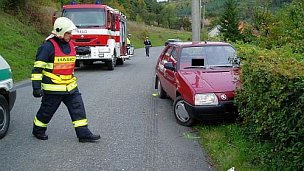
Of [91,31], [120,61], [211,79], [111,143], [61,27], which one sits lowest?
[120,61]

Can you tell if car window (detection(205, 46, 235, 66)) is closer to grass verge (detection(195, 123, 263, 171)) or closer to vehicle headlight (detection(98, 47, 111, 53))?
grass verge (detection(195, 123, 263, 171))

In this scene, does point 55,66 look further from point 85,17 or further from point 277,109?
point 85,17

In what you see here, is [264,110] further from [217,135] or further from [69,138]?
[69,138]

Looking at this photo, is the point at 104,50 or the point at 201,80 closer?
the point at 201,80

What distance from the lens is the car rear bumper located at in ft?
22.8

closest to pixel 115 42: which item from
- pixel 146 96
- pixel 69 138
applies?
pixel 146 96

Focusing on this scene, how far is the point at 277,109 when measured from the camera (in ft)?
15.0

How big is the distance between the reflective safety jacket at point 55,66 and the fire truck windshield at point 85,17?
11.8 metres

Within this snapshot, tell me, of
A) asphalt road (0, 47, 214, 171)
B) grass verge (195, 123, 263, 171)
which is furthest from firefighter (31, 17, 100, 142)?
grass verge (195, 123, 263, 171)

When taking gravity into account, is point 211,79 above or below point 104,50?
above

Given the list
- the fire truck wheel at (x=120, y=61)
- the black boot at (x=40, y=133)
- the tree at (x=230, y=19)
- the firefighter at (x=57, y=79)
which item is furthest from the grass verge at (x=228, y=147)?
the tree at (x=230, y=19)

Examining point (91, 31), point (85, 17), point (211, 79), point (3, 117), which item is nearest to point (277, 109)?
point (211, 79)

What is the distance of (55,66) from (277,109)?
131 inches

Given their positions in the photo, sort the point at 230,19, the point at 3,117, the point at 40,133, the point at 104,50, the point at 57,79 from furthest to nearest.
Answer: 1. the point at 230,19
2. the point at 104,50
3. the point at 3,117
4. the point at 40,133
5. the point at 57,79
